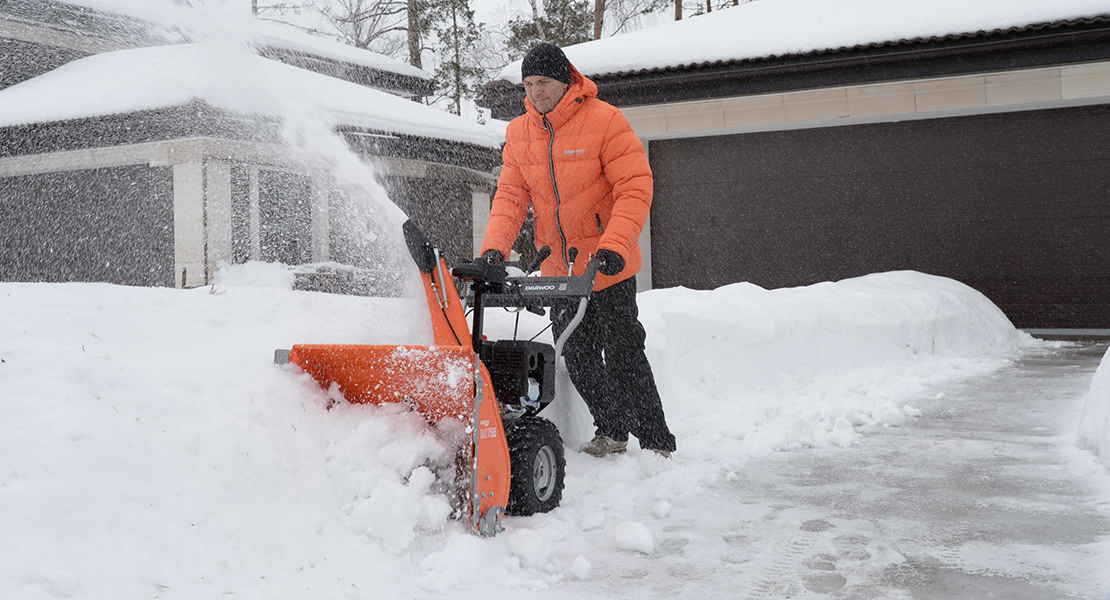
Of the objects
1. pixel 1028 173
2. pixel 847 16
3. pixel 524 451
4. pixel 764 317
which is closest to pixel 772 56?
pixel 847 16

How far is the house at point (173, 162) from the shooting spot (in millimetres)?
10922

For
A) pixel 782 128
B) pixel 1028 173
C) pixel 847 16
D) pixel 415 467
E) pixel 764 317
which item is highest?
pixel 847 16

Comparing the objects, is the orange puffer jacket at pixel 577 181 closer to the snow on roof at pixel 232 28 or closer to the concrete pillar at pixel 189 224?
the snow on roof at pixel 232 28

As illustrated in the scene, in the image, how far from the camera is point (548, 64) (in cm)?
354

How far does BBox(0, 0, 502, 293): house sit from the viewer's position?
35.8 ft

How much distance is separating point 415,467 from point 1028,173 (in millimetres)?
9382

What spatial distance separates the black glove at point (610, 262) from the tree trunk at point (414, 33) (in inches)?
928

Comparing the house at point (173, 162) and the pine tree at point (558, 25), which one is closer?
the house at point (173, 162)

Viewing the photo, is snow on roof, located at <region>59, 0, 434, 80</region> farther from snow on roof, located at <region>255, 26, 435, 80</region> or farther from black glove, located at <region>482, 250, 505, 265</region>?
black glove, located at <region>482, 250, 505, 265</region>

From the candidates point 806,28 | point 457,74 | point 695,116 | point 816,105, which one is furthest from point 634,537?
point 457,74

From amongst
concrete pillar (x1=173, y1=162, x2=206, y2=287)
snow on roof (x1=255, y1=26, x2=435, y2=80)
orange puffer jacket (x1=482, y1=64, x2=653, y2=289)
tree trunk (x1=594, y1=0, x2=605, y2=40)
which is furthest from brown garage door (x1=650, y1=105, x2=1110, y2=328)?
tree trunk (x1=594, y1=0, x2=605, y2=40)

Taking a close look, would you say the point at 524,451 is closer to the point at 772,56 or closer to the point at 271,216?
the point at 772,56

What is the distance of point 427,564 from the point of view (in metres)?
2.52

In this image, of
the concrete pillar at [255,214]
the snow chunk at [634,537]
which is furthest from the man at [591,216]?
the concrete pillar at [255,214]
